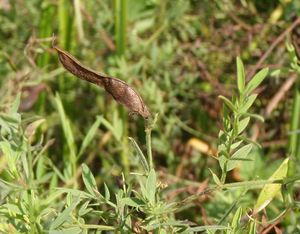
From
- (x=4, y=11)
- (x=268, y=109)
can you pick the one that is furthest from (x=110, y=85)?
(x=4, y=11)

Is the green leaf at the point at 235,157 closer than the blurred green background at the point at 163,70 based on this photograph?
Yes

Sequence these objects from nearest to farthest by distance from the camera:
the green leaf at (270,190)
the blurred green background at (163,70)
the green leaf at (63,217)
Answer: the green leaf at (63,217), the green leaf at (270,190), the blurred green background at (163,70)

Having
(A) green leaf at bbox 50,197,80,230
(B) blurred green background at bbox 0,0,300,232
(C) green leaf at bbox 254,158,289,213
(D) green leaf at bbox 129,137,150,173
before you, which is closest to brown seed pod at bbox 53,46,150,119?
(D) green leaf at bbox 129,137,150,173

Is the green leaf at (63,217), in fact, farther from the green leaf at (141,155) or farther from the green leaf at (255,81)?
the green leaf at (255,81)

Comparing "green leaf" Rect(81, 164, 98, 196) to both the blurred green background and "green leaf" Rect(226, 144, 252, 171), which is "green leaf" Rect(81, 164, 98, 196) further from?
the blurred green background

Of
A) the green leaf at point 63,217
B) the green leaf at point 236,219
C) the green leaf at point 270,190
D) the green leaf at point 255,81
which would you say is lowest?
the green leaf at point 270,190

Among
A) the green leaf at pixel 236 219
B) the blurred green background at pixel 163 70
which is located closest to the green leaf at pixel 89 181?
the green leaf at pixel 236 219

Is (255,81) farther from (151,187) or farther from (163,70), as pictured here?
(163,70)

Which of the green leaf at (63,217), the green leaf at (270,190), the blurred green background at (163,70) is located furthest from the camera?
the blurred green background at (163,70)

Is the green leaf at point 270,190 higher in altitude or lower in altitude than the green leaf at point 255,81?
lower
